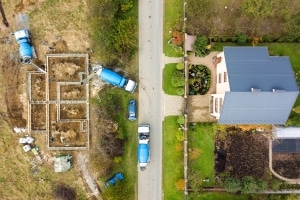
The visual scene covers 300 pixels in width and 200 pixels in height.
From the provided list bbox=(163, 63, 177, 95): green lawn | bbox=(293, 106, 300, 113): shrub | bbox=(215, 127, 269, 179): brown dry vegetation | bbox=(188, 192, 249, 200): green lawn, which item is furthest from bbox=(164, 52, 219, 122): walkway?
bbox=(293, 106, 300, 113): shrub

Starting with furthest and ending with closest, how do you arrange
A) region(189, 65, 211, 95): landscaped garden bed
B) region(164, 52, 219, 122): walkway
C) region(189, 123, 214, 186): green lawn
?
region(189, 123, 214, 186): green lawn → region(164, 52, 219, 122): walkway → region(189, 65, 211, 95): landscaped garden bed

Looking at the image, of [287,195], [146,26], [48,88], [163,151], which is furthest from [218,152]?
[48,88]

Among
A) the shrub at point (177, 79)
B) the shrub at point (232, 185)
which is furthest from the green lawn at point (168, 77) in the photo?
the shrub at point (232, 185)

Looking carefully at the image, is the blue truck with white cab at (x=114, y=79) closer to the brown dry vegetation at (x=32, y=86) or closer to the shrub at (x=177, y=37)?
the brown dry vegetation at (x=32, y=86)

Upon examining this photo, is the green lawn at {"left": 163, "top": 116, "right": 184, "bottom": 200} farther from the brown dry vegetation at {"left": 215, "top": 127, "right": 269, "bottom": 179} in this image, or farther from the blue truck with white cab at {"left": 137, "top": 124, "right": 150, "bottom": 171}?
the brown dry vegetation at {"left": 215, "top": 127, "right": 269, "bottom": 179}

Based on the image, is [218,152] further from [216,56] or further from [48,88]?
[48,88]

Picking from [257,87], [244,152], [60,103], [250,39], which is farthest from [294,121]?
[60,103]

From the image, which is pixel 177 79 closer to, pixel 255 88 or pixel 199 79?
pixel 199 79
